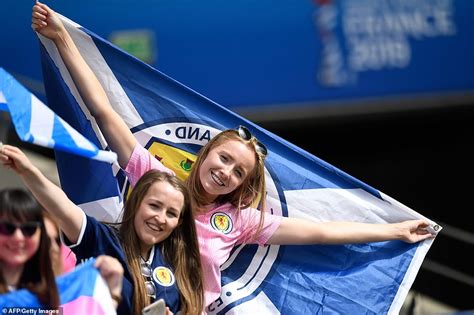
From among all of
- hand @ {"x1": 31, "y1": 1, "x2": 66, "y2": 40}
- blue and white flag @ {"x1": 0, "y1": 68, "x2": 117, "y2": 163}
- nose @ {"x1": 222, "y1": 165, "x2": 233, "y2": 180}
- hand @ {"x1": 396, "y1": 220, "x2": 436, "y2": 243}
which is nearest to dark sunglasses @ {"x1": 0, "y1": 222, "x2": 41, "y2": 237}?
blue and white flag @ {"x1": 0, "y1": 68, "x2": 117, "y2": 163}

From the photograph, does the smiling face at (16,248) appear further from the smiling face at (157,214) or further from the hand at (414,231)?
the hand at (414,231)

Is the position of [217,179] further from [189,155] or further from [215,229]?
[189,155]

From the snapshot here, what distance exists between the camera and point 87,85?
4980 millimetres

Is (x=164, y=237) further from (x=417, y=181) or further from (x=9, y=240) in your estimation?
(x=417, y=181)

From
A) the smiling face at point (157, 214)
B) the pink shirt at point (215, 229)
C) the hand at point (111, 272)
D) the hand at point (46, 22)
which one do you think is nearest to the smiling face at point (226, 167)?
the pink shirt at point (215, 229)

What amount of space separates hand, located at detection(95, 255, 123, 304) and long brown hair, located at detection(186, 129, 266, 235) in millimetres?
1160

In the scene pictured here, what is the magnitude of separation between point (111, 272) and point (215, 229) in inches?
46.8

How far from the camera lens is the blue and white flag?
391 centimetres

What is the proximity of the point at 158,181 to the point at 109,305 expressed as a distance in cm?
74

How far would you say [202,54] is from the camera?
989 centimetres

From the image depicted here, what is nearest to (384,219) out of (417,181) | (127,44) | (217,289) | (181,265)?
(217,289)

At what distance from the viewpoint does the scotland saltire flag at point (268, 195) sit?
511 centimetres

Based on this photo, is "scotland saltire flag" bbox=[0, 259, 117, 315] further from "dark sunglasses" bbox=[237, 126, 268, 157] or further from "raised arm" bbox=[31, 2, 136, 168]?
"dark sunglasses" bbox=[237, 126, 268, 157]

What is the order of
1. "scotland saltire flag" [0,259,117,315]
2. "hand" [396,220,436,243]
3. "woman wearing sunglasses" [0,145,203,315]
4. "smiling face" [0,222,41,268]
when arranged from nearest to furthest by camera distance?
"smiling face" [0,222,41,268], "scotland saltire flag" [0,259,117,315], "woman wearing sunglasses" [0,145,203,315], "hand" [396,220,436,243]
